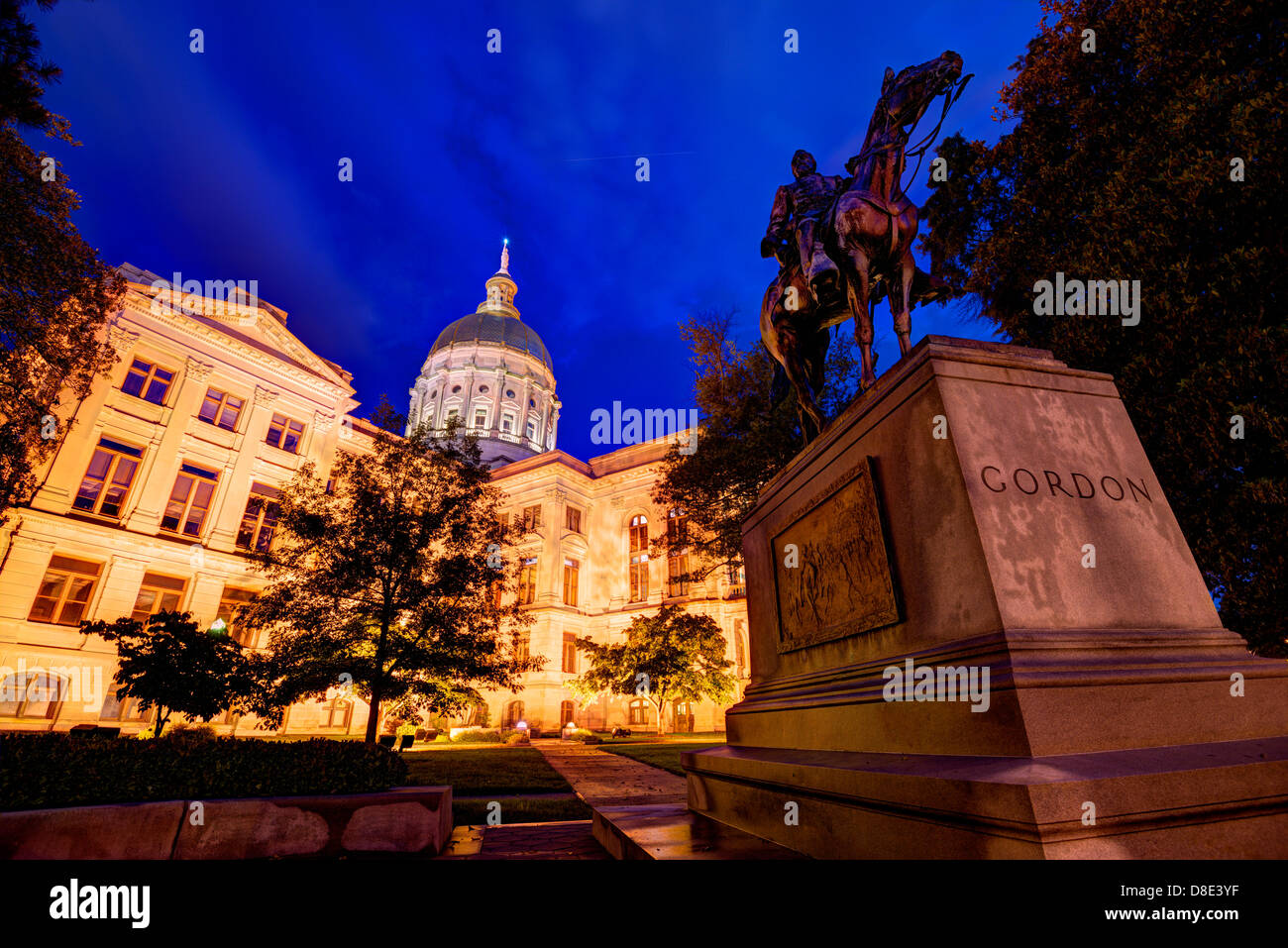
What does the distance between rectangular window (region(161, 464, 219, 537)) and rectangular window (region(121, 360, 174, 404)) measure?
3580mm

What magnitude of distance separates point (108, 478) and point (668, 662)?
88.1 feet

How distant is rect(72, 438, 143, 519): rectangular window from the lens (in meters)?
24.5

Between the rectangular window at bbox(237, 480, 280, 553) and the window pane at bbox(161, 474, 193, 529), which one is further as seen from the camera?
the rectangular window at bbox(237, 480, 280, 553)

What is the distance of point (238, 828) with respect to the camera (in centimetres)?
467

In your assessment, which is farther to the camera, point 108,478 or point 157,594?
point 157,594

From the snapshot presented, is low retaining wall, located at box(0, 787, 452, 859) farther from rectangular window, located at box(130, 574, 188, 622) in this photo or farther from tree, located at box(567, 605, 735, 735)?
rectangular window, located at box(130, 574, 188, 622)

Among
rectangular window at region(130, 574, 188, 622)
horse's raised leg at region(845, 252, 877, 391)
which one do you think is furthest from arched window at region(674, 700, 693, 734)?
horse's raised leg at region(845, 252, 877, 391)

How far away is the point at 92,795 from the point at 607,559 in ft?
130

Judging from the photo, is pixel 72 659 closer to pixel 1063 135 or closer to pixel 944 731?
pixel 944 731

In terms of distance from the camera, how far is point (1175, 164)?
297 inches

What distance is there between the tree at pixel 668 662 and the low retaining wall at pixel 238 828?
76.3ft

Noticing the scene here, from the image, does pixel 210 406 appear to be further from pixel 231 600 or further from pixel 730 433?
pixel 730 433

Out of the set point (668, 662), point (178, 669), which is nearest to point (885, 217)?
point (178, 669)
